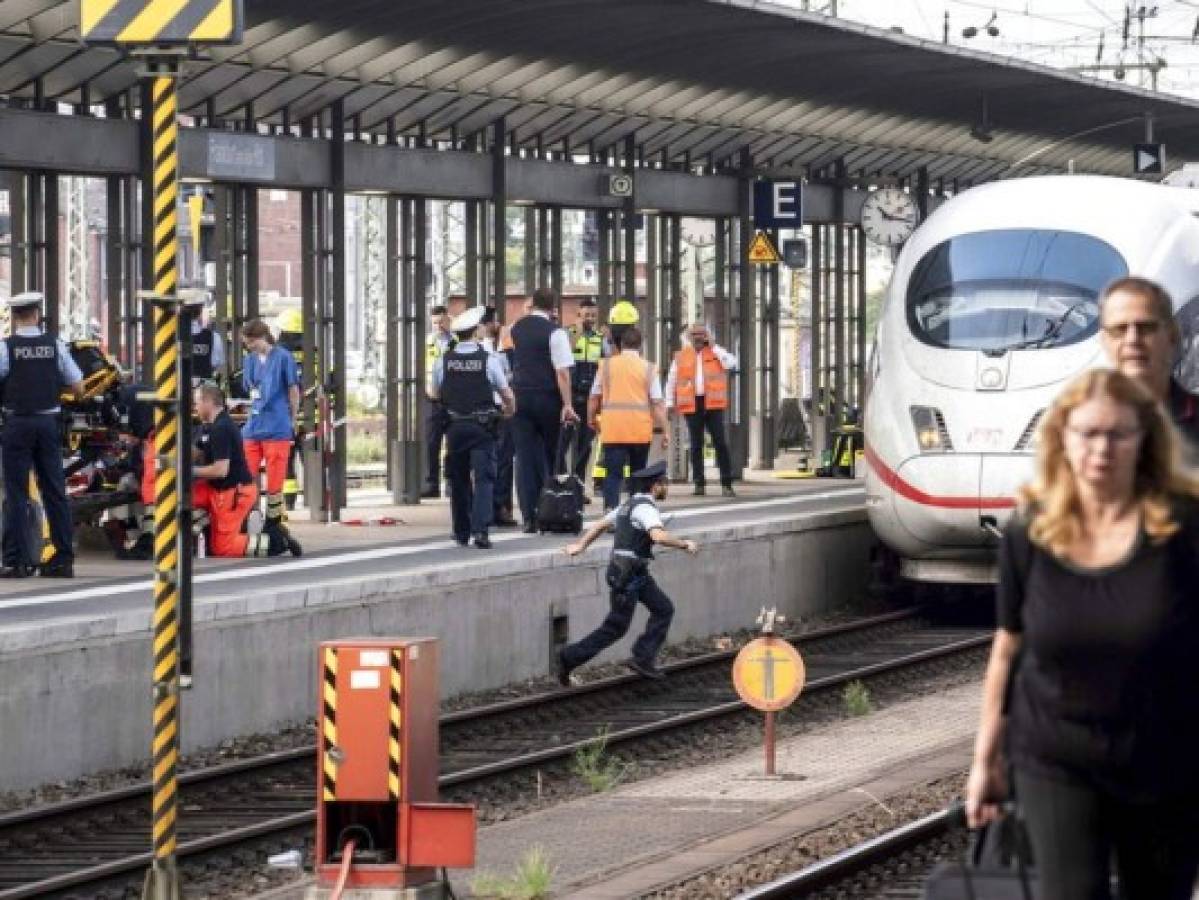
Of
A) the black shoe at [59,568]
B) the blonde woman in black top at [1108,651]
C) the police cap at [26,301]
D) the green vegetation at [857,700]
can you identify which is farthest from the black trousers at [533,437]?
the blonde woman in black top at [1108,651]

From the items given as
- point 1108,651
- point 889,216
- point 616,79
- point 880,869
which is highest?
point 616,79

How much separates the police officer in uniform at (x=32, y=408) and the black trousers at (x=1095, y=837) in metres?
13.7

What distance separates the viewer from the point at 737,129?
109 ft

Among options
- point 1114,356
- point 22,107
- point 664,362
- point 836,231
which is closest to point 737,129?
point 664,362

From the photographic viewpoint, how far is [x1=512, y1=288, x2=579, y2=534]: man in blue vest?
24234mm

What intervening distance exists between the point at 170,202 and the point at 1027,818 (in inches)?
207

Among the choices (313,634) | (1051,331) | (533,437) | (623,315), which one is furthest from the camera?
(623,315)

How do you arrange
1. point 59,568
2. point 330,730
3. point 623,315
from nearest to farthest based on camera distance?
point 330,730, point 59,568, point 623,315

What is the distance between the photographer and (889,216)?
35.6 metres

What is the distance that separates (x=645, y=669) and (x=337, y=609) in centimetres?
268

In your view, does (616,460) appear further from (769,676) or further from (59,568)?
(769,676)

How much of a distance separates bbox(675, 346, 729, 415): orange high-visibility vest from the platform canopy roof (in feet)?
7.40

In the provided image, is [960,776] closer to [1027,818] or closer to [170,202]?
[170,202]

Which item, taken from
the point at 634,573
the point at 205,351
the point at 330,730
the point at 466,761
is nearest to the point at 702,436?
the point at 205,351
